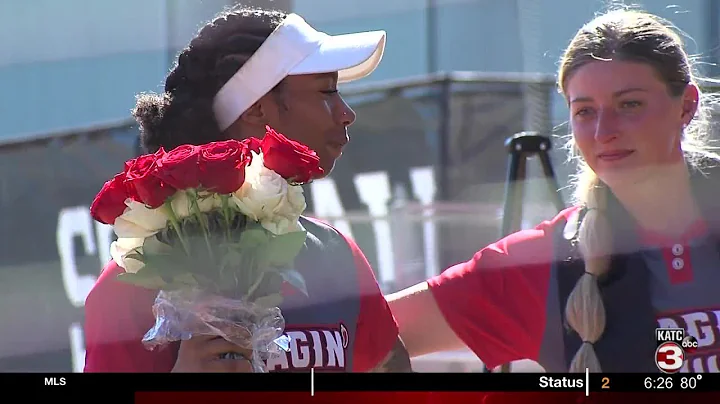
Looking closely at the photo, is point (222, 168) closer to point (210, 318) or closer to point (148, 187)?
point (148, 187)

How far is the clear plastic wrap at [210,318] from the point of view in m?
1.26

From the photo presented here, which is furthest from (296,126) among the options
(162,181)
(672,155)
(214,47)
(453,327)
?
(672,155)

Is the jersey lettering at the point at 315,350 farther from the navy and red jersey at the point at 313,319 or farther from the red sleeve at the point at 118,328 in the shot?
the red sleeve at the point at 118,328

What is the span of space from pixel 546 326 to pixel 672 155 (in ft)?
1.02

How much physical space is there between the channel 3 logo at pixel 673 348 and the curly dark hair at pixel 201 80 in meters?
0.68

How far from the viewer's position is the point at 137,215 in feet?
3.99

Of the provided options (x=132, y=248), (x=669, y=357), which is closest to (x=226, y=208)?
(x=132, y=248)

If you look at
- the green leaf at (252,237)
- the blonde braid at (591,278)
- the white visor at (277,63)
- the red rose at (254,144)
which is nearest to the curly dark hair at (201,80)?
the white visor at (277,63)

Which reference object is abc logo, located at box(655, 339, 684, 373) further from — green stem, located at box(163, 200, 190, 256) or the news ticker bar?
green stem, located at box(163, 200, 190, 256)

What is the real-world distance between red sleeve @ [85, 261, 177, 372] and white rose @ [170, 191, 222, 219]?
0.52ft

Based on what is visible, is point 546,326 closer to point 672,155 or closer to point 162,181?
point 672,155

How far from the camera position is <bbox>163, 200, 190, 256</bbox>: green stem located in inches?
48.0

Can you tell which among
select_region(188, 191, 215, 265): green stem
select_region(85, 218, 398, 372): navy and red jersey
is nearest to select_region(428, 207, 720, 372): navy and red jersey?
select_region(85, 218, 398, 372): navy and red jersey

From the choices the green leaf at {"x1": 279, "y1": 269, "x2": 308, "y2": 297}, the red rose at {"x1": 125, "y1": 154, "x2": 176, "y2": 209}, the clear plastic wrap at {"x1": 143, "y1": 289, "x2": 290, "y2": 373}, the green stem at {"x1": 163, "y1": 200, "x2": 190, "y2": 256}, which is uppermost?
the red rose at {"x1": 125, "y1": 154, "x2": 176, "y2": 209}
